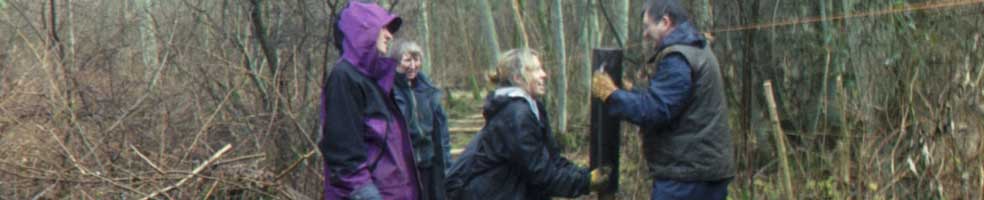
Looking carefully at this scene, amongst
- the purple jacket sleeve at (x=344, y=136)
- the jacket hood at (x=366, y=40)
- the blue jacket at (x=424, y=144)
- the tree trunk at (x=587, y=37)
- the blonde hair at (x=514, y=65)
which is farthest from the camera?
the tree trunk at (x=587, y=37)

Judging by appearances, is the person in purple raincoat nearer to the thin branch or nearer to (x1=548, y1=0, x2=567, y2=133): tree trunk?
the thin branch

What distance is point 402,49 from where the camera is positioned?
6.14 meters

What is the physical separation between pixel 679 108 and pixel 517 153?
62cm

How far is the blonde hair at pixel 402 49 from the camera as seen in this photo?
240 inches

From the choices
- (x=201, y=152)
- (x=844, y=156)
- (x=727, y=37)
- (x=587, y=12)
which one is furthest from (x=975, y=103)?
(x=587, y=12)

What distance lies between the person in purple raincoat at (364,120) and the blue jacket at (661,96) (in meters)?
0.81

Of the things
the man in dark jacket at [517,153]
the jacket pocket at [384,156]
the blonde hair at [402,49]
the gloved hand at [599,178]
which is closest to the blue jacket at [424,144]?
the man in dark jacket at [517,153]

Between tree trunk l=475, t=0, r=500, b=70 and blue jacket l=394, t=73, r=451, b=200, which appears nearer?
blue jacket l=394, t=73, r=451, b=200

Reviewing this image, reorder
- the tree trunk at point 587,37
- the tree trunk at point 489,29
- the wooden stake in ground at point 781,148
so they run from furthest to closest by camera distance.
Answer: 1. the tree trunk at point 489,29
2. the tree trunk at point 587,37
3. the wooden stake in ground at point 781,148

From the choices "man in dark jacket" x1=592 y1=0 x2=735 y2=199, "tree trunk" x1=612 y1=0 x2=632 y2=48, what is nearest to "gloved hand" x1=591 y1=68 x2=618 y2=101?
"man in dark jacket" x1=592 y1=0 x2=735 y2=199

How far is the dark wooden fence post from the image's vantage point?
4691mm

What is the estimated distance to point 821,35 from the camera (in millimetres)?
8297

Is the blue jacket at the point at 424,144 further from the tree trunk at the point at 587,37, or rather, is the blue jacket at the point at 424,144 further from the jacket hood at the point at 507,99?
the tree trunk at the point at 587,37

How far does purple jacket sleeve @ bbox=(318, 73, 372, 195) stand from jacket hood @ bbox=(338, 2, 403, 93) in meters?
0.10
